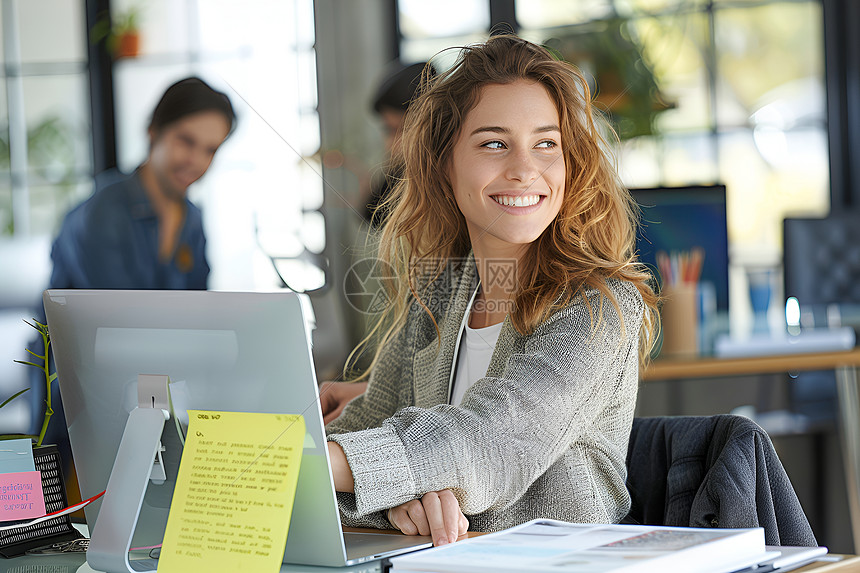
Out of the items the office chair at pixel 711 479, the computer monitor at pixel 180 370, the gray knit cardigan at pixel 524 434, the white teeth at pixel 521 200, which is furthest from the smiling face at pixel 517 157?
the computer monitor at pixel 180 370

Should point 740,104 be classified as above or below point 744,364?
above

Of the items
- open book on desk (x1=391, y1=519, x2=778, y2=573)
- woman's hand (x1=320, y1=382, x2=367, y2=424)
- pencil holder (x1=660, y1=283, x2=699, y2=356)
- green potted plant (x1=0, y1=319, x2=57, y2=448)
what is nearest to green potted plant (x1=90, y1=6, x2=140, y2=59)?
pencil holder (x1=660, y1=283, x2=699, y2=356)

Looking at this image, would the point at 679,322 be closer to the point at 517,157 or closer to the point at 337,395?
the point at 337,395

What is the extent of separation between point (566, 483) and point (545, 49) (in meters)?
0.47

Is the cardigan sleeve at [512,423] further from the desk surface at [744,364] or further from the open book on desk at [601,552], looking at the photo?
the desk surface at [744,364]

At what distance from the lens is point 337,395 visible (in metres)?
1.22

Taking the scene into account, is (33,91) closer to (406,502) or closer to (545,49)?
(545,49)

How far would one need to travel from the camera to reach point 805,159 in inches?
129

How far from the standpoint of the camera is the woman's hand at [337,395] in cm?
119

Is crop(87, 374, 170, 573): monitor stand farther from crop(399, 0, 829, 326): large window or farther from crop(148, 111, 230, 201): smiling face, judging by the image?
crop(399, 0, 829, 326): large window

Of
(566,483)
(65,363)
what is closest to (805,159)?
(566,483)

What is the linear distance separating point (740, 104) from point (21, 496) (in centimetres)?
294

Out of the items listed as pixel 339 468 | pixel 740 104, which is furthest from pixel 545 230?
pixel 740 104

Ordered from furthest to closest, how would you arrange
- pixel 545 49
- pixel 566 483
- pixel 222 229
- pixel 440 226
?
pixel 222 229
pixel 440 226
pixel 545 49
pixel 566 483
